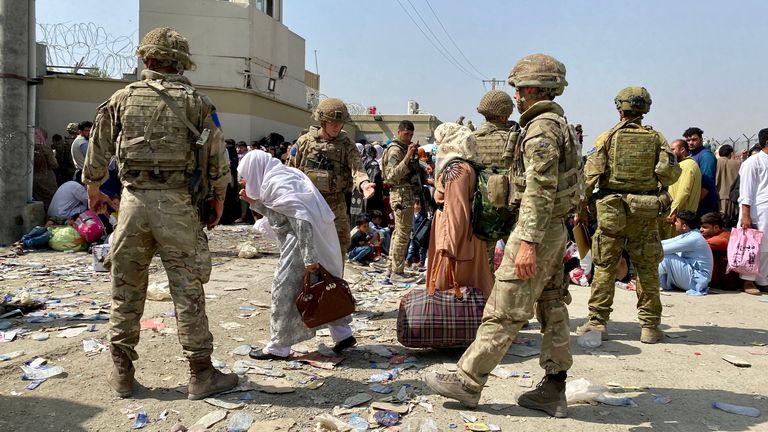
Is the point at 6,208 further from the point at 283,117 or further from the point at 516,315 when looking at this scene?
the point at 283,117

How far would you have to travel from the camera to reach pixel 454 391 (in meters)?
3.36

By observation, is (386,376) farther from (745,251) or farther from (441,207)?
(745,251)

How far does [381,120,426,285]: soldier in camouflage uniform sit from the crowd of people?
192cm

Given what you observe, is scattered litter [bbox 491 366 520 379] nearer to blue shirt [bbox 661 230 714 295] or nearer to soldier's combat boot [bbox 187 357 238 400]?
soldier's combat boot [bbox 187 357 238 400]

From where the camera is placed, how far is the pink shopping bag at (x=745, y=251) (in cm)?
716

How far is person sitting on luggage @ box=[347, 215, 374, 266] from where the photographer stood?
894 cm

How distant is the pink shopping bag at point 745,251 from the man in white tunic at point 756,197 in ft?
0.30

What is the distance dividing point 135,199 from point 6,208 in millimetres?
6442

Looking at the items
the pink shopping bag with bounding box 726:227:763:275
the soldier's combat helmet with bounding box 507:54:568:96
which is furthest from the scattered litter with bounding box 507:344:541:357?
the pink shopping bag with bounding box 726:227:763:275

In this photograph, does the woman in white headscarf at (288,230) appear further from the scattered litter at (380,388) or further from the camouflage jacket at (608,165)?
the camouflage jacket at (608,165)

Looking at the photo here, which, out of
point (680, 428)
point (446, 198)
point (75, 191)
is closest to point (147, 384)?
point (446, 198)

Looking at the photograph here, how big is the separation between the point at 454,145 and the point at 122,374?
2.70m

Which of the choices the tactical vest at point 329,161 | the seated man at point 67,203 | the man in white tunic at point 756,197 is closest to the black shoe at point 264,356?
the tactical vest at point 329,161

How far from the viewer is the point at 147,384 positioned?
376cm
